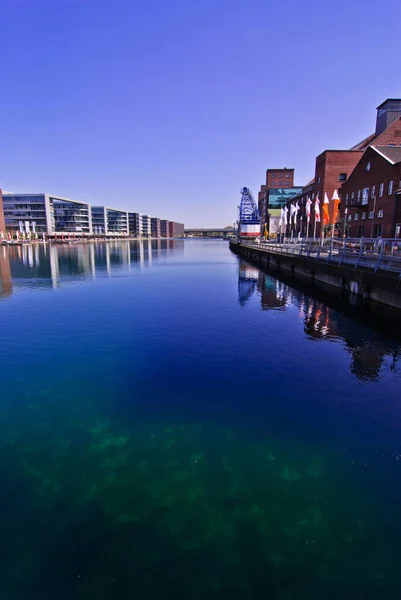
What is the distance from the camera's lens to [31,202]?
153000 millimetres

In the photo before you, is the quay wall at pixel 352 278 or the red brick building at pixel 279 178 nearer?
the quay wall at pixel 352 278

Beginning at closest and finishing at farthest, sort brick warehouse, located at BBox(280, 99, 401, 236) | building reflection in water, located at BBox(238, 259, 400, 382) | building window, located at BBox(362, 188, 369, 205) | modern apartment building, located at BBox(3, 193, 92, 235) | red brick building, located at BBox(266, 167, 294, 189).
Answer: building reflection in water, located at BBox(238, 259, 400, 382)
building window, located at BBox(362, 188, 369, 205)
brick warehouse, located at BBox(280, 99, 401, 236)
modern apartment building, located at BBox(3, 193, 92, 235)
red brick building, located at BBox(266, 167, 294, 189)

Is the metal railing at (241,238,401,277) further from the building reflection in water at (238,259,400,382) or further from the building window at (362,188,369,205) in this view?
the building window at (362,188,369,205)

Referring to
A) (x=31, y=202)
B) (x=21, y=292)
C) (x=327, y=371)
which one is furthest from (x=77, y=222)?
(x=327, y=371)

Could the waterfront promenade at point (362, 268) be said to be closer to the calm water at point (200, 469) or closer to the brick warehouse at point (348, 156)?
the calm water at point (200, 469)

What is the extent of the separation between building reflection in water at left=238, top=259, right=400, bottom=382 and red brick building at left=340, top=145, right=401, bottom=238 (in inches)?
926

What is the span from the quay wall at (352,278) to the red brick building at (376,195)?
49.2ft

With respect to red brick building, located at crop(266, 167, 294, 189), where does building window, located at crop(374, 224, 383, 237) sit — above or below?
below

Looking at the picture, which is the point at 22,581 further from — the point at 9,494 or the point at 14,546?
the point at 9,494

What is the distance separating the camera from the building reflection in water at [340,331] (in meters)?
12.8

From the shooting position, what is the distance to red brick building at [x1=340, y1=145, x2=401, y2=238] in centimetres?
4353

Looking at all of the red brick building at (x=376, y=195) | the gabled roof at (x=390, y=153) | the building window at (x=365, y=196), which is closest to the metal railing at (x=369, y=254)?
the red brick building at (x=376, y=195)

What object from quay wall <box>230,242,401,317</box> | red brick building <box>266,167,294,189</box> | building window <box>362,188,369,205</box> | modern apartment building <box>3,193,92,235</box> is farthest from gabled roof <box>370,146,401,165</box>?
modern apartment building <box>3,193,92,235</box>

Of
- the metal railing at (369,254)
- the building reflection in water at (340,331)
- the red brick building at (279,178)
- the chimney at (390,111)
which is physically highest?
the red brick building at (279,178)
